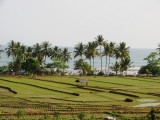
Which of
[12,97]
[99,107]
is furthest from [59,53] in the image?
[99,107]

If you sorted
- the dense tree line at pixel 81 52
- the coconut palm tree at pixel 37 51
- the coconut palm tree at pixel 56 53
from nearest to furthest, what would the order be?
the dense tree line at pixel 81 52 → the coconut palm tree at pixel 37 51 → the coconut palm tree at pixel 56 53

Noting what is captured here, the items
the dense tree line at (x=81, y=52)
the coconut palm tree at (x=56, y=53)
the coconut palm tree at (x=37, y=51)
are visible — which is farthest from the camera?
the coconut palm tree at (x=56, y=53)

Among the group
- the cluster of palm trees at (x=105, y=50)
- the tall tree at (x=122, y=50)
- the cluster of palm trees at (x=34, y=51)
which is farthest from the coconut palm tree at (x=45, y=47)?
the tall tree at (x=122, y=50)

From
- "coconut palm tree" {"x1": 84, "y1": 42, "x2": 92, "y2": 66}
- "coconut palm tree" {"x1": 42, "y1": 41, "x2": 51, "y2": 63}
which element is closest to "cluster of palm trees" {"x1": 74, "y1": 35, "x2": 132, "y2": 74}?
"coconut palm tree" {"x1": 84, "y1": 42, "x2": 92, "y2": 66}

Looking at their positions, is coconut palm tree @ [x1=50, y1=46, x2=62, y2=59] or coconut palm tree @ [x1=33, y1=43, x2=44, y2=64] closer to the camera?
coconut palm tree @ [x1=33, y1=43, x2=44, y2=64]

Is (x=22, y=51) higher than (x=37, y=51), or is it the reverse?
(x=37, y=51)

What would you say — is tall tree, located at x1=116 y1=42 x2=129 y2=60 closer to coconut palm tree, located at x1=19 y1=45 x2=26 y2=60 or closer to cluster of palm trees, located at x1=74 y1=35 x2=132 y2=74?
cluster of palm trees, located at x1=74 y1=35 x2=132 y2=74

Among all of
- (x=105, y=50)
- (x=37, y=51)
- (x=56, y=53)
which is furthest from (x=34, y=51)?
(x=105, y=50)

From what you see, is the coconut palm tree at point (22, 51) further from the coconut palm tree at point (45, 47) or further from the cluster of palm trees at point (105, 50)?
the cluster of palm trees at point (105, 50)

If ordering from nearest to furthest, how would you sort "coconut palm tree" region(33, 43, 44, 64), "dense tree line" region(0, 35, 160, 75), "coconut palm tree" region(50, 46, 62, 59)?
"dense tree line" region(0, 35, 160, 75)
"coconut palm tree" region(33, 43, 44, 64)
"coconut palm tree" region(50, 46, 62, 59)

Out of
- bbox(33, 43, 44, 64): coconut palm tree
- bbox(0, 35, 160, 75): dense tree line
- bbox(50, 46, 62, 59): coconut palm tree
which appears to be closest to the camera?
bbox(0, 35, 160, 75): dense tree line

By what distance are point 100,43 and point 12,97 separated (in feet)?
110

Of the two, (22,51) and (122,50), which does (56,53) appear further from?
(122,50)

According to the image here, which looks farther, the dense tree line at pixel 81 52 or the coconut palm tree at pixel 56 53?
the coconut palm tree at pixel 56 53
